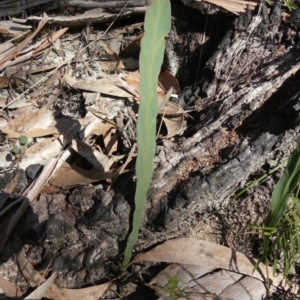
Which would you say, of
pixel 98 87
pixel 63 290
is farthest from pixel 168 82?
pixel 63 290

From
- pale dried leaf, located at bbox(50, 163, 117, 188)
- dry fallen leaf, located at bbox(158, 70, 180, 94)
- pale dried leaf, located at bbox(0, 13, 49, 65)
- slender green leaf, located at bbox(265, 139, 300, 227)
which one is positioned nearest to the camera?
slender green leaf, located at bbox(265, 139, 300, 227)

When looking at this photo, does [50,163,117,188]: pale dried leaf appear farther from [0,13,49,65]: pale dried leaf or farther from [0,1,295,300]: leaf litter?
[0,13,49,65]: pale dried leaf

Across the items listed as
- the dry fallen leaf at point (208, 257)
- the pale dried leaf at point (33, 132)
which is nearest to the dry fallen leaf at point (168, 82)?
the pale dried leaf at point (33, 132)

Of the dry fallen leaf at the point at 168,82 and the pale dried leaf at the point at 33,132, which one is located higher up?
the dry fallen leaf at the point at 168,82

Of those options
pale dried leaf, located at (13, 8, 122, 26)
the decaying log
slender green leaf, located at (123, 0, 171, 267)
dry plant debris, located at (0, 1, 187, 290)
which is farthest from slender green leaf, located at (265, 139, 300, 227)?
pale dried leaf, located at (13, 8, 122, 26)

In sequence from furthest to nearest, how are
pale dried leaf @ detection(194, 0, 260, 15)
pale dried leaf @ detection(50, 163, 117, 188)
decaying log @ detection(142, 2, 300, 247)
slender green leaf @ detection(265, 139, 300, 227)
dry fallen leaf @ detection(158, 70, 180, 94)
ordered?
dry fallen leaf @ detection(158, 70, 180, 94), pale dried leaf @ detection(194, 0, 260, 15), pale dried leaf @ detection(50, 163, 117, 188), decaying log @ detection(142, 2, 300, 247), slender green leaf @ detection(265, 139, 300, 227)

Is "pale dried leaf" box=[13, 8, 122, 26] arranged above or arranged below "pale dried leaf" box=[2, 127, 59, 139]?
above

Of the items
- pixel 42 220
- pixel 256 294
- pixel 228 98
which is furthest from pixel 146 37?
pixel 256 294

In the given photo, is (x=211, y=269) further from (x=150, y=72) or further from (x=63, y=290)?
(x=150, y=72)

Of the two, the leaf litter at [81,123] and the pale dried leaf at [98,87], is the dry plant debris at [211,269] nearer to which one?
the leaf litter at [81,123]
